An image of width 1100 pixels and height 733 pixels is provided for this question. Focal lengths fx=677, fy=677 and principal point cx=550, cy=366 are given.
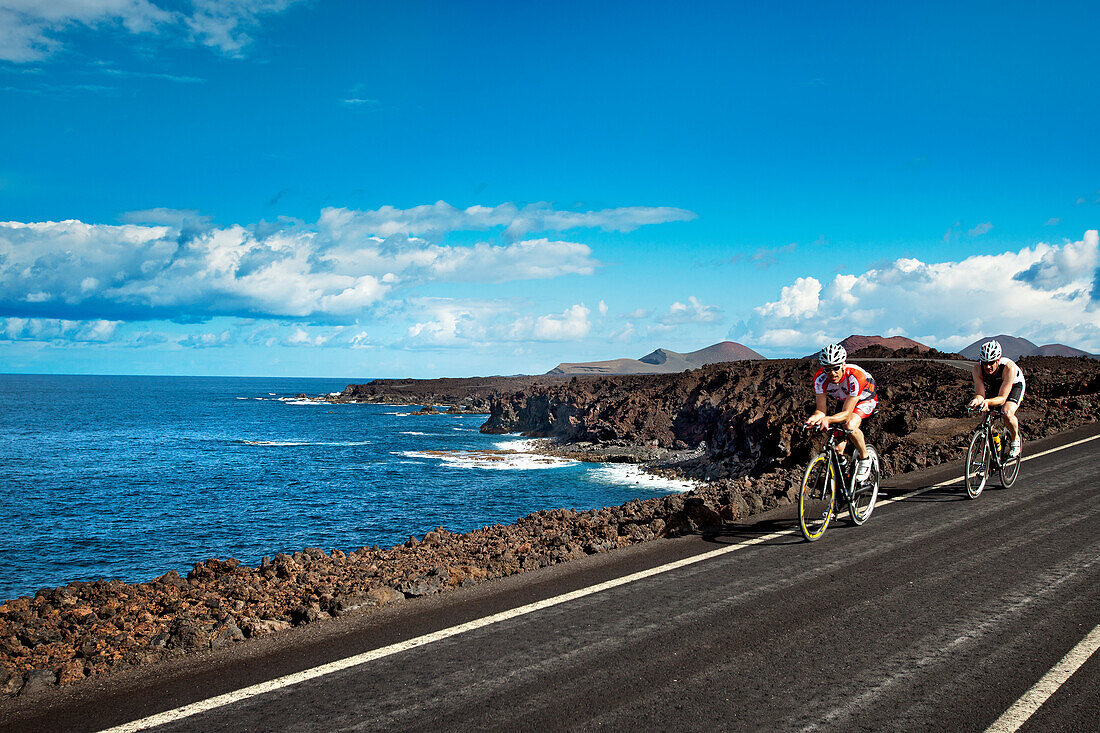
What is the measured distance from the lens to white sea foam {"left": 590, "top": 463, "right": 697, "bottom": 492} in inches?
1453

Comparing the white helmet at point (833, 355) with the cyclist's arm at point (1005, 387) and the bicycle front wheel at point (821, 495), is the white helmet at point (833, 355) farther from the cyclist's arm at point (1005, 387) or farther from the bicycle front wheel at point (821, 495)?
the cyclist's arm at point (1005, 387)

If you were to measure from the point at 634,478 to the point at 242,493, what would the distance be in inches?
877

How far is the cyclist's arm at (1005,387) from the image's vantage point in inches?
414

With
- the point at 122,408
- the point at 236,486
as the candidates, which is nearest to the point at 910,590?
the point at 236,486

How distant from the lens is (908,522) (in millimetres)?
9516

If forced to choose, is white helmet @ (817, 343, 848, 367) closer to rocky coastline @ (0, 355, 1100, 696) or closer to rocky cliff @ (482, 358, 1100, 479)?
rocky coastline @ (0, 355, 1100, 696)

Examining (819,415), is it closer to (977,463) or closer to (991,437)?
(977,463)

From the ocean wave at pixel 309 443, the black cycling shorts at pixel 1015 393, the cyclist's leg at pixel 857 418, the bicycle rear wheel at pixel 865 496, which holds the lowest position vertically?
the ocean wave at pixel 309 443

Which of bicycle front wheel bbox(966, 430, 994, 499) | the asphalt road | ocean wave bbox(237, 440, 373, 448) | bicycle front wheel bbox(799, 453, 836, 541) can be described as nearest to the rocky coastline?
the asphalt road

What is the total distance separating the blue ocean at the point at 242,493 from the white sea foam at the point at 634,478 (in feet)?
0.45

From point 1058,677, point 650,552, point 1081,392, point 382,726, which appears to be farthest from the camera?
point 1081,392

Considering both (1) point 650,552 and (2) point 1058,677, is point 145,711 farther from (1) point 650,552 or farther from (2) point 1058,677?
(2) point 1058,677

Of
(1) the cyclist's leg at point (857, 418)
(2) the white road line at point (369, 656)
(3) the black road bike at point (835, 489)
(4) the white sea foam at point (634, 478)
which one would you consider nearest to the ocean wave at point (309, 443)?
(4) the white sea foam at point (634, 478)

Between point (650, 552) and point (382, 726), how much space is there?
4650 millimetres
